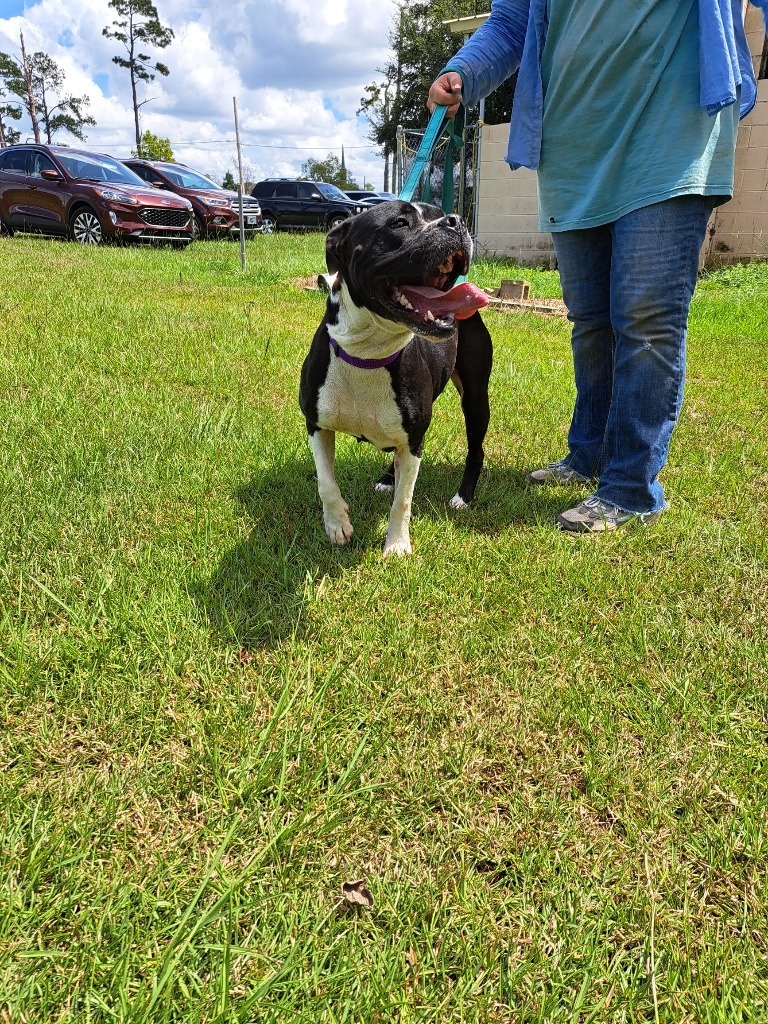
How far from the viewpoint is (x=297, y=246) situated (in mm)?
15633

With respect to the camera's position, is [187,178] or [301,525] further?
[187,178]

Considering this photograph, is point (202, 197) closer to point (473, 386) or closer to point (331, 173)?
point (473, 386)

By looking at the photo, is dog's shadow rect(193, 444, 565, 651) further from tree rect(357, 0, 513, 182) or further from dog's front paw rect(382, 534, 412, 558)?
tree rect(357, 0, 513, 182)

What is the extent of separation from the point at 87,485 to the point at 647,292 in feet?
8.23

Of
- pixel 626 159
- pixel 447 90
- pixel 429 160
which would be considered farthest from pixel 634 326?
pixel 447 90

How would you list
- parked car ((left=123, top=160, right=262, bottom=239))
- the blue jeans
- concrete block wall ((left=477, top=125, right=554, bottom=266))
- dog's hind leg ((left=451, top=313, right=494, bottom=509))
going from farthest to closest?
parked car ((left=123, top=160, right=262, bottom=239))
concrete block wall ((left=477, top=125, right=554, bottom=266))
dog's hind leg ((left=451, top=313, right=494, bottom=509))
the blue jeans

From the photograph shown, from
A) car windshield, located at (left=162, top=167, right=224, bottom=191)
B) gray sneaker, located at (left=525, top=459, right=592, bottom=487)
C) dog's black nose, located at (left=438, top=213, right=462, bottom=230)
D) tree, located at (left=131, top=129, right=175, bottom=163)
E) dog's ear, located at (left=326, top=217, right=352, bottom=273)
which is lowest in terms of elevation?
gray sneaker, located at (left=525, top=459, right=592, bottom=487)

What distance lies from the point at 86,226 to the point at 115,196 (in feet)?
2.73

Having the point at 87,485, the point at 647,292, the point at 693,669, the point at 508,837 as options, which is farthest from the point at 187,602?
the point at 647,292

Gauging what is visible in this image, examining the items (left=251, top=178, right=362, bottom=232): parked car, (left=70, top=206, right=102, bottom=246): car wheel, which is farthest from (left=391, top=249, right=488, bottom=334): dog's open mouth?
(left=251, top=178, right=362, bottom=232): parked car

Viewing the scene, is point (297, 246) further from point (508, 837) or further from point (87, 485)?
point (508, 837)

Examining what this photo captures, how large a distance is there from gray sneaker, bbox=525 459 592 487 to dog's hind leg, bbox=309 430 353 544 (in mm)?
1277

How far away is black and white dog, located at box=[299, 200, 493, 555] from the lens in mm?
2293

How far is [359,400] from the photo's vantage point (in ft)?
8.63
